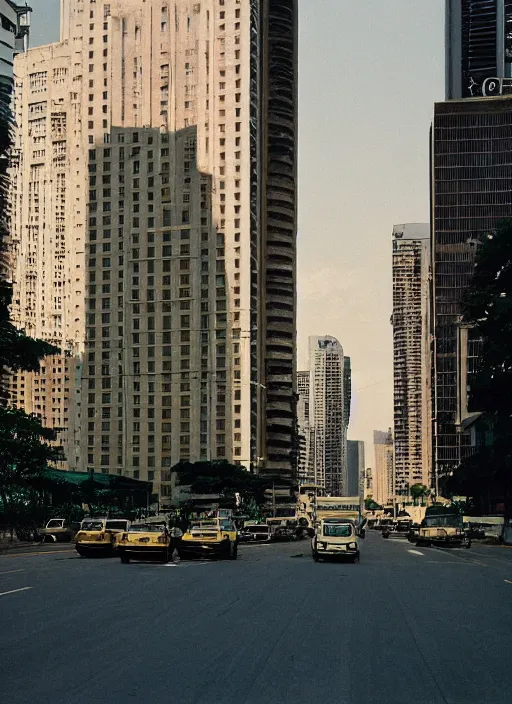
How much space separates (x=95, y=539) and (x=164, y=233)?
13539 cm

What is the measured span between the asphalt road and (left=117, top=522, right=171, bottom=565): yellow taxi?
9925mm

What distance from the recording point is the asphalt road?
37.2 feet

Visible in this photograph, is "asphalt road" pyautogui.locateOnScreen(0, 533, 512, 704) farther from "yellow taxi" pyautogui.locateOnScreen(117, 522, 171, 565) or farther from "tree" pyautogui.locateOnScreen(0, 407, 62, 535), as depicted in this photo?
"tree" pyautogui.locateOnScreen(0, 407, 62, 535)

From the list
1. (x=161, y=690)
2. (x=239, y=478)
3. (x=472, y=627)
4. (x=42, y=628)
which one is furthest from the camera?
(x=239, y=478)

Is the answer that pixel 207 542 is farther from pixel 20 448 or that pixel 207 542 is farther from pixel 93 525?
pixel 20 448

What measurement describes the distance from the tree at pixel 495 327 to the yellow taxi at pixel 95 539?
32057mm

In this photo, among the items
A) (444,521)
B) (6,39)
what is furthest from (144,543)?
(6,39)

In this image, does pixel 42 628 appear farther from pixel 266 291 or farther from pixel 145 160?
pixel 266 291

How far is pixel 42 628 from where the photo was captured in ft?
53.7

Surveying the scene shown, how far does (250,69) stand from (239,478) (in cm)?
7781

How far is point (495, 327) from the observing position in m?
71.6

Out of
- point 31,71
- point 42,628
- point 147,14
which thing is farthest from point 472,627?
point 31,71

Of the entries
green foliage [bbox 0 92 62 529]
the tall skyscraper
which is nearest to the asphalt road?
green foliage [bbox 0 92 62 529]

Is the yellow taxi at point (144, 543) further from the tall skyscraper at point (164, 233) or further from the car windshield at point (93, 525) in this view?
the tall skyscraper at point (164, 233)
